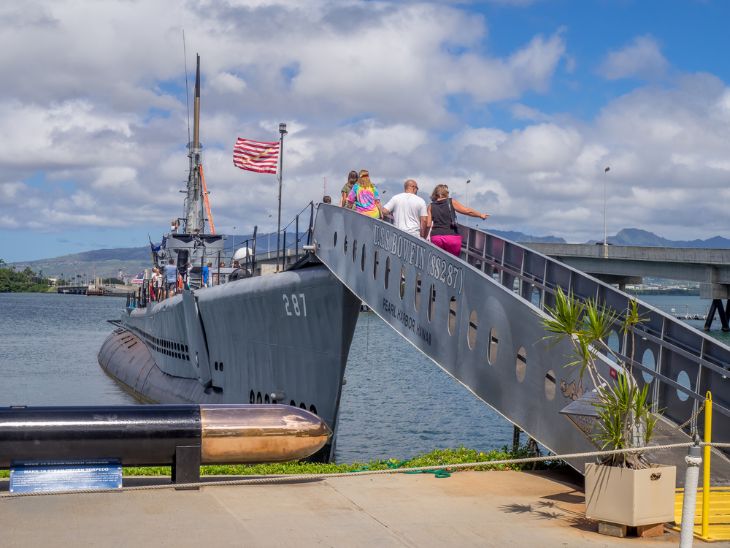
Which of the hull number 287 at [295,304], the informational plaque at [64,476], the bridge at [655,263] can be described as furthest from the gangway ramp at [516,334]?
the bridge at [655,263]

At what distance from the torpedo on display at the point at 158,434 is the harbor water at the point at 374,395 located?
1142cm

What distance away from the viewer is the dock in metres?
7.29

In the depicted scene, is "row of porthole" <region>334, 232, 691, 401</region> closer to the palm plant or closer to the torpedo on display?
the palm plant

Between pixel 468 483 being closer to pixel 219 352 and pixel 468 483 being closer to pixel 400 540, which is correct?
pixel 400 540

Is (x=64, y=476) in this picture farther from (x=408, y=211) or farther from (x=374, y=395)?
Answer: (x=374, y=395)

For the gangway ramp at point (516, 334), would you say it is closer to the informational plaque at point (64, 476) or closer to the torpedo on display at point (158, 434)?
the torpedo on display at point (158, 434)

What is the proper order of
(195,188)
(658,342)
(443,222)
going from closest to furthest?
(658,342)
(443,222)
(195,188)

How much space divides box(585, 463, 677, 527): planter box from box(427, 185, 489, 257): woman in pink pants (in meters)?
5.64

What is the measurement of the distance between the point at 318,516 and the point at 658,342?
A: 4.19 meters

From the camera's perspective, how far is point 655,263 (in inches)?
2157

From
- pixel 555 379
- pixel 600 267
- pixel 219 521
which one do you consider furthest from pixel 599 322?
pixel 600 267

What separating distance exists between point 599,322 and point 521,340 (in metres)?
2.15

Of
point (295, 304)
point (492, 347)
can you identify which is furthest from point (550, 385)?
point (295, 304)

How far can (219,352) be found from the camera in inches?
1015
